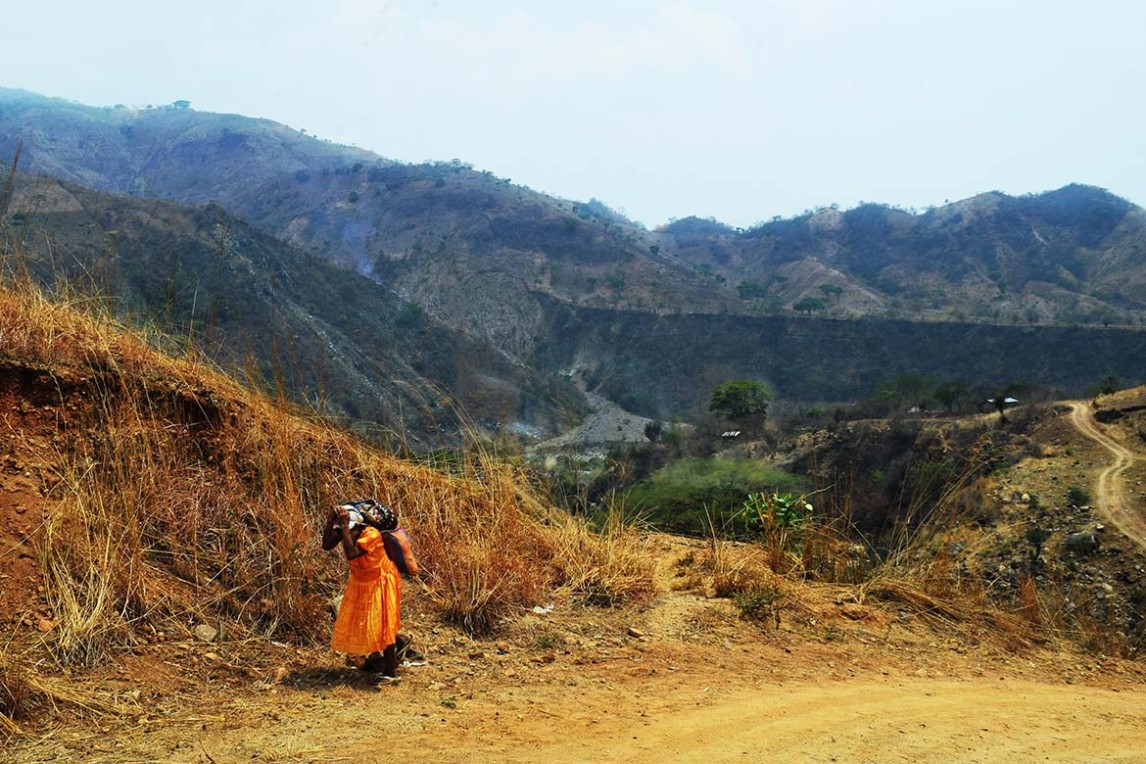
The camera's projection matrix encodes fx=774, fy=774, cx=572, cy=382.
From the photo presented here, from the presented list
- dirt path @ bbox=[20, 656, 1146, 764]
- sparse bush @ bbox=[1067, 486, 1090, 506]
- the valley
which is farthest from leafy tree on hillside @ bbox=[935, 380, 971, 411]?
dirt path @ bbox=[20, 656, 1146, 764]

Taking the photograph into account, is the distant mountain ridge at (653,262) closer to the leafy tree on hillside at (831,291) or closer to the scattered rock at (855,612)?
the leafy tree on hillside at (831,291)

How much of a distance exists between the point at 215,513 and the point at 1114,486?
904 inches

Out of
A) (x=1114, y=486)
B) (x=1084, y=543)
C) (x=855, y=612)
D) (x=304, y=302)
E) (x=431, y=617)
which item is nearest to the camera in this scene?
(x=431, y=617)

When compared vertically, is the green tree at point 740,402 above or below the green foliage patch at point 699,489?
above

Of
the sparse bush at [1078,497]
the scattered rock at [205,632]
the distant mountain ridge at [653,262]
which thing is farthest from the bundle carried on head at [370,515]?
the distant mountain ridge at [653,262]

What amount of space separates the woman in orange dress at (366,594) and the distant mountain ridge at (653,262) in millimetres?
36772

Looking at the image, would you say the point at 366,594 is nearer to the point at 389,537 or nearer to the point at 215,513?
the point at 389,537

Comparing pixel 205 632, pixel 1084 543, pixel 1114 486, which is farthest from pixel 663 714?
pixel 1114 486

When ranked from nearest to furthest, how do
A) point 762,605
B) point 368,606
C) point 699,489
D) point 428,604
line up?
point 368,606 < point 428,604 < point 762,605 < point 699,489

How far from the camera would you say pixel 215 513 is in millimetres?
4438

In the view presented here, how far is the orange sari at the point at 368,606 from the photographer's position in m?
3.58

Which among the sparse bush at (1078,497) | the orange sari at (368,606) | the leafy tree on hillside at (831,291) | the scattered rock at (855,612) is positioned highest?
the leafy tree on hillside at (831,291)

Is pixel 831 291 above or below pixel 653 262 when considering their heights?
below

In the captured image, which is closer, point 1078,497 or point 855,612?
point 855,612
